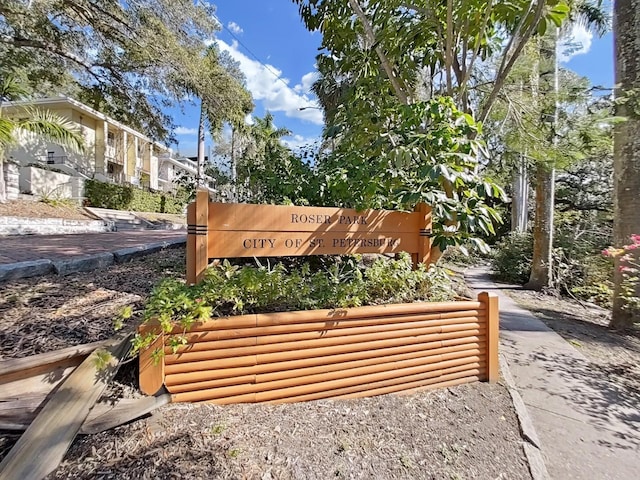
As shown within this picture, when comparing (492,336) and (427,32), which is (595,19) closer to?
(427,32)

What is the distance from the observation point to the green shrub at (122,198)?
41.3ft

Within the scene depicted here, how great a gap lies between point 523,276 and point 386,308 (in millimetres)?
7186

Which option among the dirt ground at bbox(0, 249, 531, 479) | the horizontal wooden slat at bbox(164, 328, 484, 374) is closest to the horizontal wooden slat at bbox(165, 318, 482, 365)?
the horizontal wooden slat at bbox(164, 328, 484, 374)

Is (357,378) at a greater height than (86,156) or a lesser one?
lesser

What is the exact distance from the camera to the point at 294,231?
2.29m

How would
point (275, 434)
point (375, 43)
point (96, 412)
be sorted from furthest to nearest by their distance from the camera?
point (375, 43) → point (275, 434) → point (96, 412)

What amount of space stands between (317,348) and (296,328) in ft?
0.63

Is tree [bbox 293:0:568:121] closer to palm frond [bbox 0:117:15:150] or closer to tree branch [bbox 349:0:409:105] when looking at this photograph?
tree branch [bbox 349:0:409:105]

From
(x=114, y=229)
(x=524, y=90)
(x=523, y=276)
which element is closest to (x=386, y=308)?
(x=524, y=90)

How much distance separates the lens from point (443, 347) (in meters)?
2.30

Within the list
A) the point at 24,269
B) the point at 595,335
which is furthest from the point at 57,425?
the point at 595,335

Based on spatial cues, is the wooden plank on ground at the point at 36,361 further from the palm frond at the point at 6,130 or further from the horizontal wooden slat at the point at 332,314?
the palm frond at the point at 6,130

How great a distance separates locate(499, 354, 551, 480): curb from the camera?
1691 millimetres

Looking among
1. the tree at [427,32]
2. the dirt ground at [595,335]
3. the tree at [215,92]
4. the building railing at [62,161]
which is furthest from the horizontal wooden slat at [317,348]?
the building railing at [62,161]
